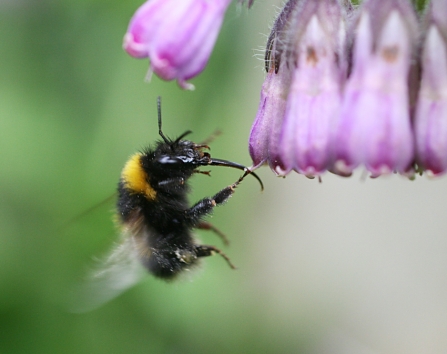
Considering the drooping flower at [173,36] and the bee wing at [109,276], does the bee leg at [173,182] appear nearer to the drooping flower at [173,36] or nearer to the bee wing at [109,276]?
the bee wing at [109,276]

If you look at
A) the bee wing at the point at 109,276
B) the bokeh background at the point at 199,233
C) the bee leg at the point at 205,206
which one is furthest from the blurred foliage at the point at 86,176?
the bee leg at the point at 205,206

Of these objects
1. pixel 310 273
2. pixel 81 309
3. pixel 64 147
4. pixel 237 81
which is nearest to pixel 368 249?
pixel 310 273

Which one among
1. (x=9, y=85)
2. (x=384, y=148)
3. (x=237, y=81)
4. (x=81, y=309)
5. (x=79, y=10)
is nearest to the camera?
(x=384, y=148)

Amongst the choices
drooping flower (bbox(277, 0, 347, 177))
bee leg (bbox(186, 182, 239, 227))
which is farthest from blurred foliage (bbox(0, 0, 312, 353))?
drooping flower (bbox(277, 0, 347, 177))

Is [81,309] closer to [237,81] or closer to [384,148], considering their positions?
[384,148]

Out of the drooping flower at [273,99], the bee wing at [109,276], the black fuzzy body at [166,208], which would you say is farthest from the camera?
the bee wing at [109,276]

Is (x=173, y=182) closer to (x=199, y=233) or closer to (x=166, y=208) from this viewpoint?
(x=166, y=208)

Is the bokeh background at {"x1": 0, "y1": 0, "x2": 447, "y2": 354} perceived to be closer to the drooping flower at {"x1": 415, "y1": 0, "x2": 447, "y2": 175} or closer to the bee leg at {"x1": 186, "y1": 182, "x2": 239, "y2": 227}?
the bee leg at {"x1": 186, "y1": 182, "x2": 239, "y2": 227}

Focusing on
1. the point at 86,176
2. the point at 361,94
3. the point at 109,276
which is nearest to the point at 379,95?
the point at 361,94
